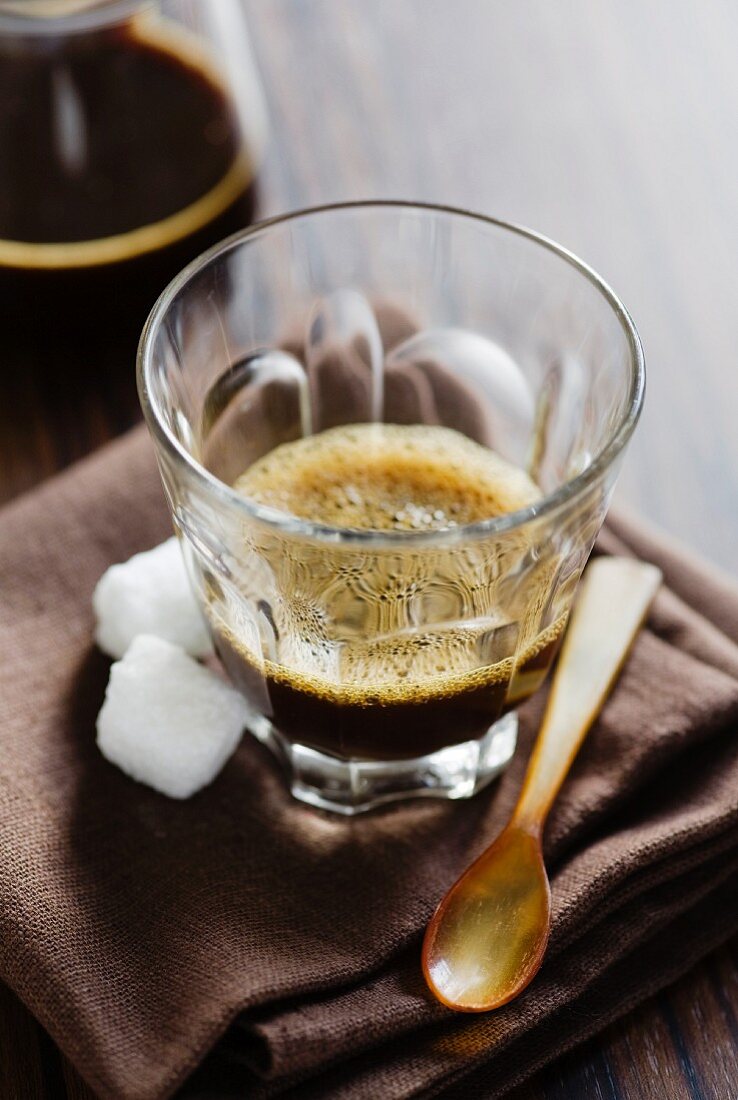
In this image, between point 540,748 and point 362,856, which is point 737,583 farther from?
point 362,856

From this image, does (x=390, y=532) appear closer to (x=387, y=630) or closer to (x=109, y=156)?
(x=387, y=630)

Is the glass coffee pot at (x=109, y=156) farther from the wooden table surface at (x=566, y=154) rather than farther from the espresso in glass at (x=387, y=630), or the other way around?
the espresso in glass at (x=387, y=630)

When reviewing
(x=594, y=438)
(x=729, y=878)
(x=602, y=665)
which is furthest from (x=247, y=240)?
(x=729, y=878)

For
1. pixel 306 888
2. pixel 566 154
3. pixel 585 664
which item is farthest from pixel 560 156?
pixel 306 888

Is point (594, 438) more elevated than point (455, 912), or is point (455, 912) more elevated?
point (594, 438)

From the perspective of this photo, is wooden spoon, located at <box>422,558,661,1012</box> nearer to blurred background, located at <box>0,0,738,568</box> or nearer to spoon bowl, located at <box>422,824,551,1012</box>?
spoon bowl, located at <box>422,824,551,1012</box>

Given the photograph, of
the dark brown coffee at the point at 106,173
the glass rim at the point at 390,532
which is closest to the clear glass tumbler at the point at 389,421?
the glass rim at the point at 390,532

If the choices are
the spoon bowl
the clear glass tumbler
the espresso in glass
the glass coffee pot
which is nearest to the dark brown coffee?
the glass coffee pot
